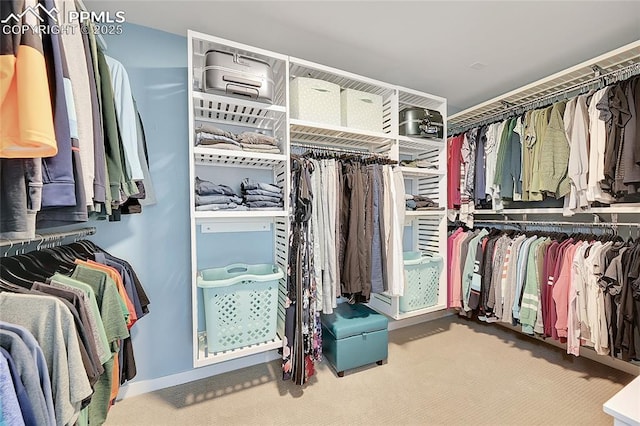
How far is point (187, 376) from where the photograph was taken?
190cm

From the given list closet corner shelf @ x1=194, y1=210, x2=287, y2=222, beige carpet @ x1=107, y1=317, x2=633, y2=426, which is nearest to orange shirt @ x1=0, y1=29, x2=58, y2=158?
closet corner shelf @ x1=194, y1=210, x2=287, y2=222

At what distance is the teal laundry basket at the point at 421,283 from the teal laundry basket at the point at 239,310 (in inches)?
44.3

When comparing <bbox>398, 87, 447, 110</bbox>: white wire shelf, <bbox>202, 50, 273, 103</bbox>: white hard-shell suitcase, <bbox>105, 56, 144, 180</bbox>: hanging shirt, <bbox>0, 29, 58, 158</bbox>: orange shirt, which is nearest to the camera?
<bbox>0, 29, 58, 158</bbox>: orange shirt

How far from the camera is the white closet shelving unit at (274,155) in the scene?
1.57m

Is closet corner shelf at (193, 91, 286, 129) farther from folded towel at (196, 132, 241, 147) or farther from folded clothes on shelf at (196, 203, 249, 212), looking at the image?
folded clothes on shelf at (196, 203, 249, 212)

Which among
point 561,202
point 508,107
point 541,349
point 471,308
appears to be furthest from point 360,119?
point 541,349

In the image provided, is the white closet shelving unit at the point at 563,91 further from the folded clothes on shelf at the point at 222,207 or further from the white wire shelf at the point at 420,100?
the folded clothes on shelf at the point at 222,207

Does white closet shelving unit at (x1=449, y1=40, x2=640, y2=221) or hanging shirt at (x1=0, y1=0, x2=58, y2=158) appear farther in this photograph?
white closet shelving unit at (x1=449, y1=40, x2=640, y2=221)

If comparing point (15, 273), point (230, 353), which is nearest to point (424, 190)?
point (230, 353)

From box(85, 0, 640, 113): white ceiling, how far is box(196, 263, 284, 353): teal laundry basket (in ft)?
5.29

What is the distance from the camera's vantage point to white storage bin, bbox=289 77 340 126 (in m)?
1.83

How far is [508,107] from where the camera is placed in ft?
8.19

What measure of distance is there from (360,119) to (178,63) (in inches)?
53.7

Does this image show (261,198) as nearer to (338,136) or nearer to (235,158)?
(235,158)
